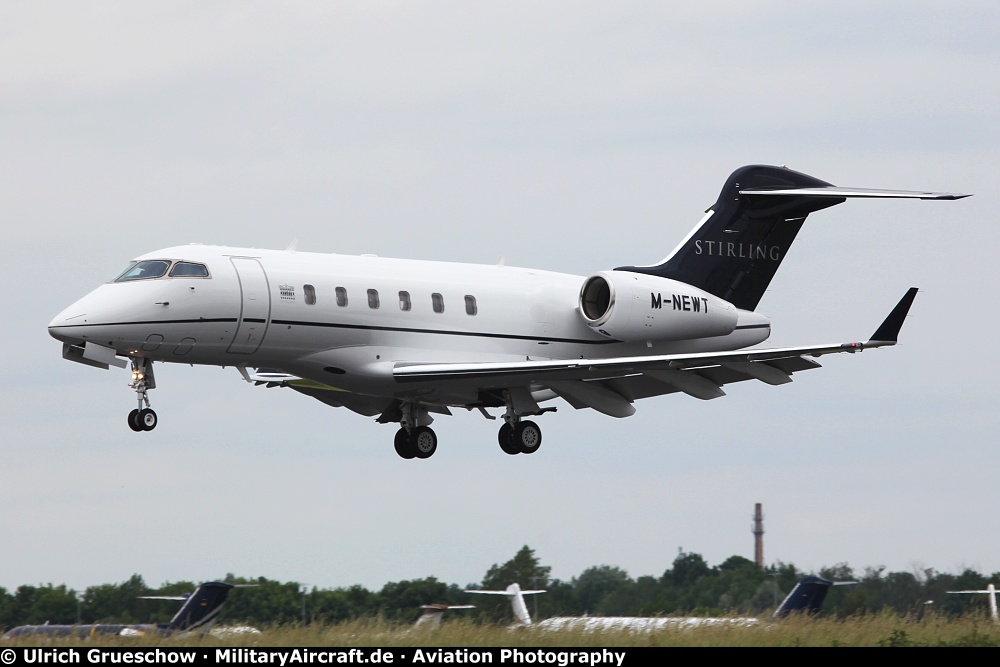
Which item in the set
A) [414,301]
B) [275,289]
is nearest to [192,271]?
[275,289]

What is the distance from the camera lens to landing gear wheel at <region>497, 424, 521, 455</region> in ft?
92.4

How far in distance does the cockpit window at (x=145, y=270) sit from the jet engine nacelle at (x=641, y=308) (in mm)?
8077

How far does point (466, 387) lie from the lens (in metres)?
27.1

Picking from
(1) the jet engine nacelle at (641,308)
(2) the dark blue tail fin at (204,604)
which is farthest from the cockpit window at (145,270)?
(1) the jet engine nacelle at (641,308)

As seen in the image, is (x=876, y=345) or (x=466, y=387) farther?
(x=466, y=387)

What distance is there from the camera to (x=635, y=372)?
26453 millimetres

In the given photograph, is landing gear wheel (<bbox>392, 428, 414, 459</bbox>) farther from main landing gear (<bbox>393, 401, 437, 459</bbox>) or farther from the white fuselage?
the white fuselage

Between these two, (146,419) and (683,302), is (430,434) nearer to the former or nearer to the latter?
(683,302)

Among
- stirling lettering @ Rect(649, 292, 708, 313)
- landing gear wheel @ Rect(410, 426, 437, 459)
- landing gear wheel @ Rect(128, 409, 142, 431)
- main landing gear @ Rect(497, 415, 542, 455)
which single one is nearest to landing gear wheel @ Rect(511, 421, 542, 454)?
main landing gear @ Rect(497, 415, 542, 455)

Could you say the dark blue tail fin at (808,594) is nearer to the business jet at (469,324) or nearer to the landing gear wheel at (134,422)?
the business jet at (469,324)

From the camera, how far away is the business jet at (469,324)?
24.4 metres

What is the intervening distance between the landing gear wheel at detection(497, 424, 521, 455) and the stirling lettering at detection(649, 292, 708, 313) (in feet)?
11.7

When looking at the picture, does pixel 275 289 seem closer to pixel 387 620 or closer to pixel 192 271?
pixel 192 271

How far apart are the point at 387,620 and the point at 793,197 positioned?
15.4 m
